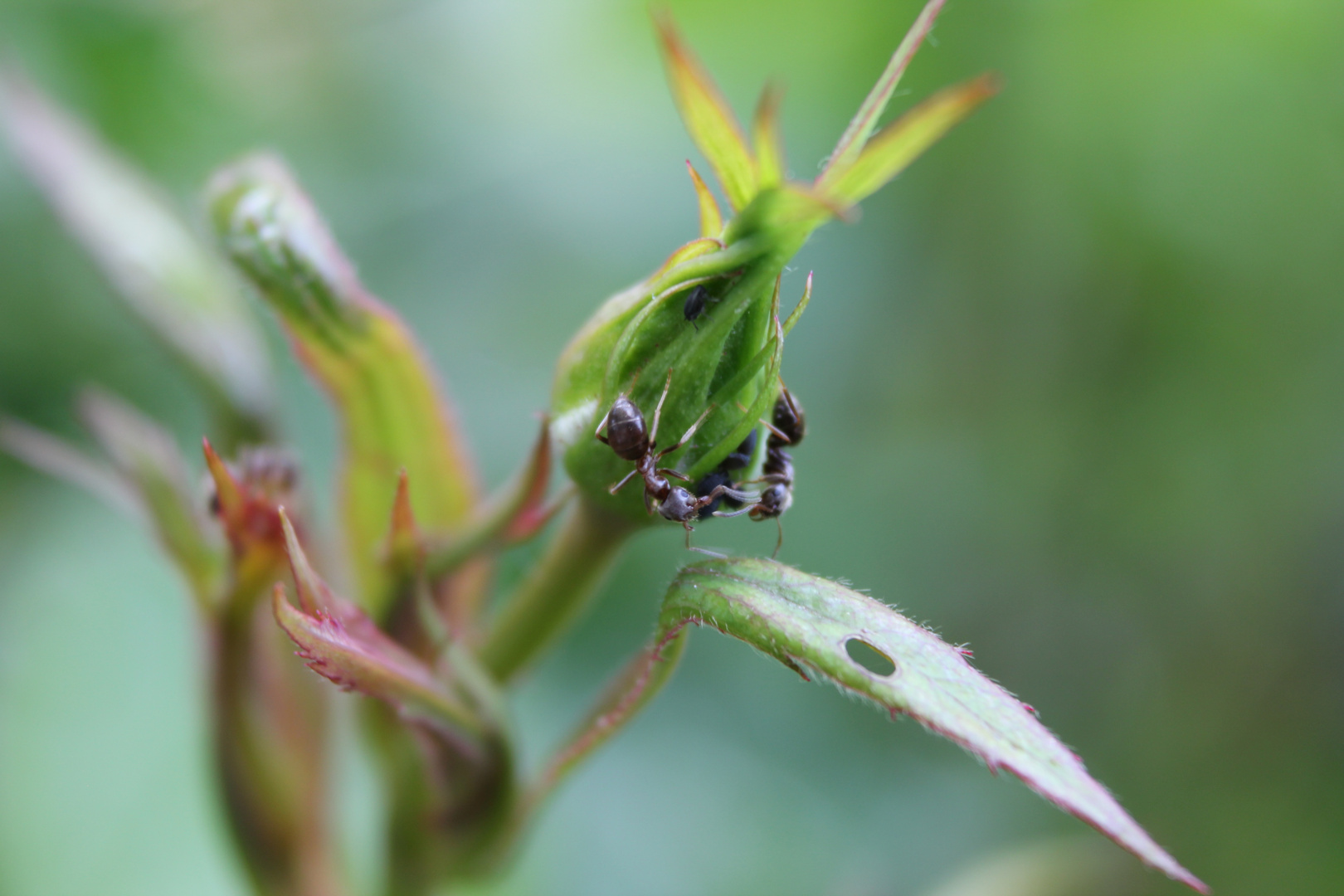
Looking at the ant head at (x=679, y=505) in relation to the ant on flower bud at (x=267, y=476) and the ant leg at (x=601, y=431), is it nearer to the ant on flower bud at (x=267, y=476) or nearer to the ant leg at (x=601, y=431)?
the ant leg at (x=601, y=431)

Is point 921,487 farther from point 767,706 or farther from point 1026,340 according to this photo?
point 767,706

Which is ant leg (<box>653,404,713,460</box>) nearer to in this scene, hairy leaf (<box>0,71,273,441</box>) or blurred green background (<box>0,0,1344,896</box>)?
hairy leaf (<box>0,71,273,441</box>)

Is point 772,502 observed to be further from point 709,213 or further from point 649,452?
point 709,213

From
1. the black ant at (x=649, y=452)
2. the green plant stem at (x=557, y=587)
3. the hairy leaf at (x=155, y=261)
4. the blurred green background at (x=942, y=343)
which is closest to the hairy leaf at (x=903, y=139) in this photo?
the black ant at (x=649, y=452)

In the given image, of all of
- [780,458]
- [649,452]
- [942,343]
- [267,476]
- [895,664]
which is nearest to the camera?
[895,664]

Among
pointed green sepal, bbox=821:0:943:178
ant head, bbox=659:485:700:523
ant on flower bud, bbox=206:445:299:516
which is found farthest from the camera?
ant on flower bud, bbox=206:445:299:516

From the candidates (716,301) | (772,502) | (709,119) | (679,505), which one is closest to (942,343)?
(772,502)

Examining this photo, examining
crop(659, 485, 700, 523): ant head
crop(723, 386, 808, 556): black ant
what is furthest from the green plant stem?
crop(723, 386, 808, 556): black ant
